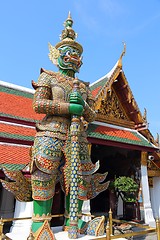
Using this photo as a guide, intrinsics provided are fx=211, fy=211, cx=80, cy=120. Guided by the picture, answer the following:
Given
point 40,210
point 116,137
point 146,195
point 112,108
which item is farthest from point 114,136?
point 40,210

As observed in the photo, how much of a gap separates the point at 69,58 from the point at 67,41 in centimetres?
32

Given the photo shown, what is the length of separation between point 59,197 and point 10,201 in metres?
2.23

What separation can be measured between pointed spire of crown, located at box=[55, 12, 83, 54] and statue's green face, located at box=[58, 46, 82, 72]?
0.26ft

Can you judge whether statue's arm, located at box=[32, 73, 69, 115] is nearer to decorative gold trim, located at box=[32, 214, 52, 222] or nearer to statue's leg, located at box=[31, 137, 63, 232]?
statue's leg, located at box=[31, 137, 63, 232]

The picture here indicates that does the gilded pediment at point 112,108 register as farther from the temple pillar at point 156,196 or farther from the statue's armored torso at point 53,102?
the statue's armored torso at point 53,102

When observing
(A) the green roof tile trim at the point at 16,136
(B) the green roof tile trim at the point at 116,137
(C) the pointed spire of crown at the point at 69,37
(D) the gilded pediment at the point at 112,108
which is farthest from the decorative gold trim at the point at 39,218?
(D) the gilded pediment at the point at 112,108

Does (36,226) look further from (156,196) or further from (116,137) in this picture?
(156,196)

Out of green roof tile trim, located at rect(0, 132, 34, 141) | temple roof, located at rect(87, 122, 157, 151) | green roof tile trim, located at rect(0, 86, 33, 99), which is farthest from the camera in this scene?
green roof tile trim, located at rect(0, 86, 33, 99)

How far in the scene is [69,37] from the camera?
3.82m

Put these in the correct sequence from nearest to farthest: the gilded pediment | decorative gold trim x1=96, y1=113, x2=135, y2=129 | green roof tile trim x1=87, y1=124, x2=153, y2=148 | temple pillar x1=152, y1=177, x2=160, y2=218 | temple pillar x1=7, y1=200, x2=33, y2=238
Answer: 1. temple pillar x1=7, y1=200, x2=33, y2=238
2. green roof tile trim x1=87, y1=124, x2=153, y2=148
3. decorative gold trim x1=96, y1=113, x2=135, y2=129
4. the gilded pediment
5. temple pillar x1=152, y1=177, x2=160, y2=218

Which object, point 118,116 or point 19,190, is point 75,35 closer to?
point 19,190

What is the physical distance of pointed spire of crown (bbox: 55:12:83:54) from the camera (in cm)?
361

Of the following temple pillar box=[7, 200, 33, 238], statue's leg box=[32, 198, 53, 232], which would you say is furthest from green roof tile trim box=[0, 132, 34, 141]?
statue's leg box=[32, 198, 53, 232]

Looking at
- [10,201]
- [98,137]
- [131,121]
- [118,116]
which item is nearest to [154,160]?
[131,121]
